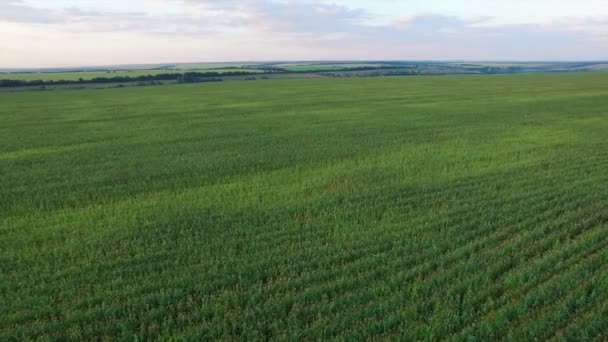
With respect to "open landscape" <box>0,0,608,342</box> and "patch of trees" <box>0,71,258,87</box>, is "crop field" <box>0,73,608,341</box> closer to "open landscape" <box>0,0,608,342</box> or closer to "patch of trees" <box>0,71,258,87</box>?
"open landscape" <box>0,0,608,342</box>

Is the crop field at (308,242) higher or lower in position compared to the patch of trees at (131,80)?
lower

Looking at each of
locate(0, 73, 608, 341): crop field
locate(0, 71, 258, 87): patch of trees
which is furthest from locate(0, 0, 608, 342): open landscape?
locate(0, 71, 258, 87): patch of trees

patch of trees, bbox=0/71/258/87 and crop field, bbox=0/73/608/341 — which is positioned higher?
patch of trees, bbox=0/71/258/87

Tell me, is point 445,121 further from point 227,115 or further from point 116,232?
point 116,232

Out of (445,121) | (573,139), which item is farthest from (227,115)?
(573,139)

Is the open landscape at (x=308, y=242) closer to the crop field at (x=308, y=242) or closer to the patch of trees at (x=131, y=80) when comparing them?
the crop field at (x=308, y=242)

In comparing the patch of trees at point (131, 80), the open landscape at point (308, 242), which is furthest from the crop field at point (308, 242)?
the patch of trees at point (131, 80)

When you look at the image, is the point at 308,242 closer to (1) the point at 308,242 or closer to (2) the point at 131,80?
(1) the point at 308,242

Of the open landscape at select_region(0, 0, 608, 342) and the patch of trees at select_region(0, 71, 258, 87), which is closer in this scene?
the open landscape at select_region(0, 0, 608, 342)
